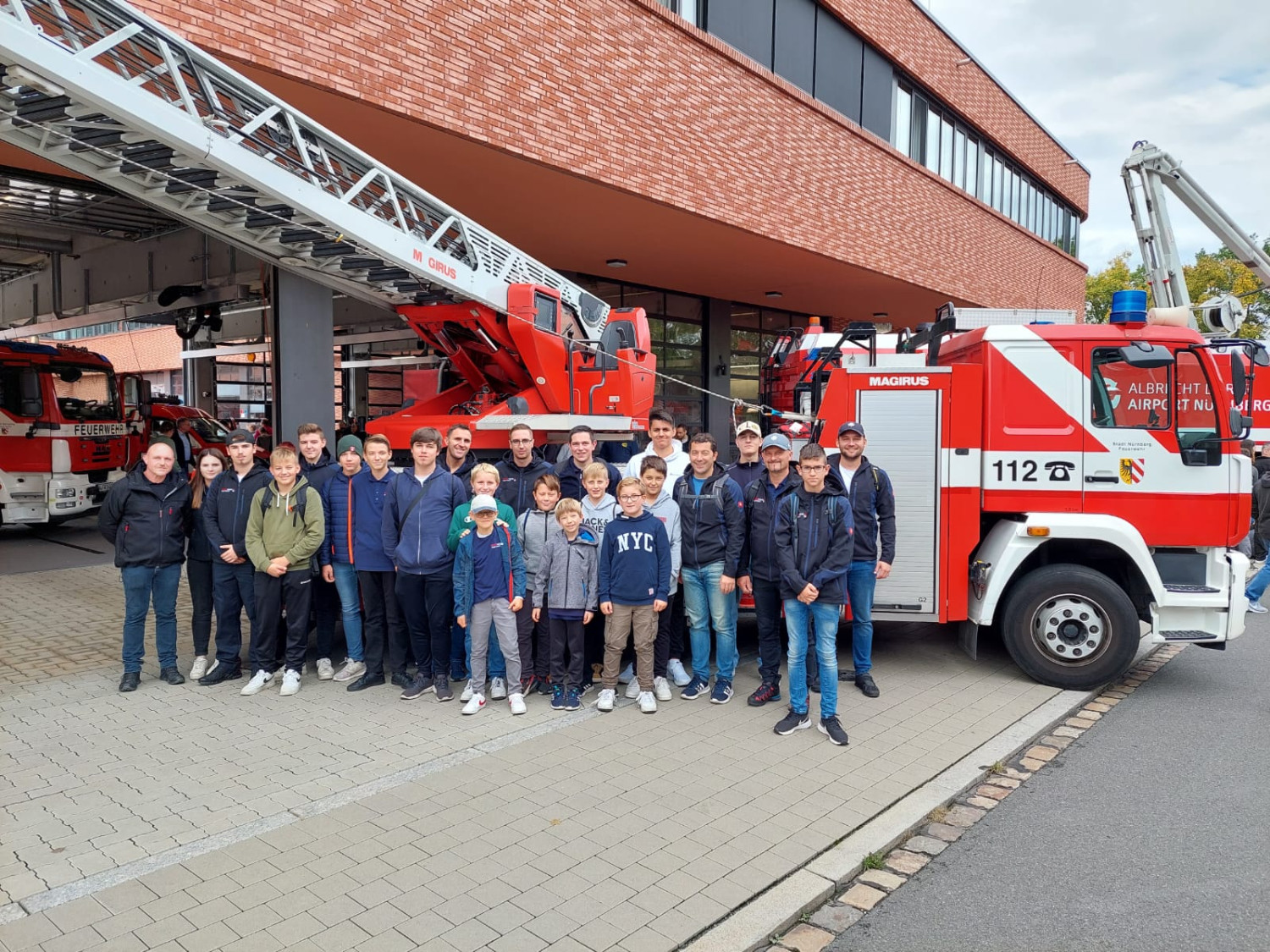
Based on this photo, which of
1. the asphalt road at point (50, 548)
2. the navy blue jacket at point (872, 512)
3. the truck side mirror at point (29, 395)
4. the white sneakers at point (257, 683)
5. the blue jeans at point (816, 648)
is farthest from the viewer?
the truck side mirror at point (29, 395)

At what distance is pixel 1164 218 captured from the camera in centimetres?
1474

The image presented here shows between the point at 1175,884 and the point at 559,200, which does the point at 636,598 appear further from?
the point at 559,200

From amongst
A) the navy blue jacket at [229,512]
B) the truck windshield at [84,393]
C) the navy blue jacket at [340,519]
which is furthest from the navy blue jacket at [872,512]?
the truck windshield at [84,393]

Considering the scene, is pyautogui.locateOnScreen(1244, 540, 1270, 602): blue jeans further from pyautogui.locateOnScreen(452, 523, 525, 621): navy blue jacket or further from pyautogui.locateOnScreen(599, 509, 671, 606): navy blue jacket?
pyautogui.locateOnScreen(452, 523, 525, 621): navy blue jacket

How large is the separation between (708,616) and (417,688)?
2048mm

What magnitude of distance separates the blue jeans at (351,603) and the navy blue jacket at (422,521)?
0.52 m

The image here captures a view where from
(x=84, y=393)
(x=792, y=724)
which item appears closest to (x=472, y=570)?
(x=792, y=724)

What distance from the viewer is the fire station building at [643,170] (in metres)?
9.22

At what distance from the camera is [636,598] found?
18.5 feet

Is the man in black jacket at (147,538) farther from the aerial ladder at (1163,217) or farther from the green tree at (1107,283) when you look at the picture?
the green tree at (1107,283)

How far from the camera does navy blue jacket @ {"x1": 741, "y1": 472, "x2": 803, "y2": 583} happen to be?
5805mm

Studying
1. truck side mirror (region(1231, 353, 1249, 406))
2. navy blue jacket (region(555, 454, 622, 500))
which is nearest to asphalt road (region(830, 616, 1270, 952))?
truck side mirror (region(1231, 353, 1249, 406))

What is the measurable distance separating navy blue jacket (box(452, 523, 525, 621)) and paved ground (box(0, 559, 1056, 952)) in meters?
0.73

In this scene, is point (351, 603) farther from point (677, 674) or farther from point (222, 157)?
point (222, 157)
